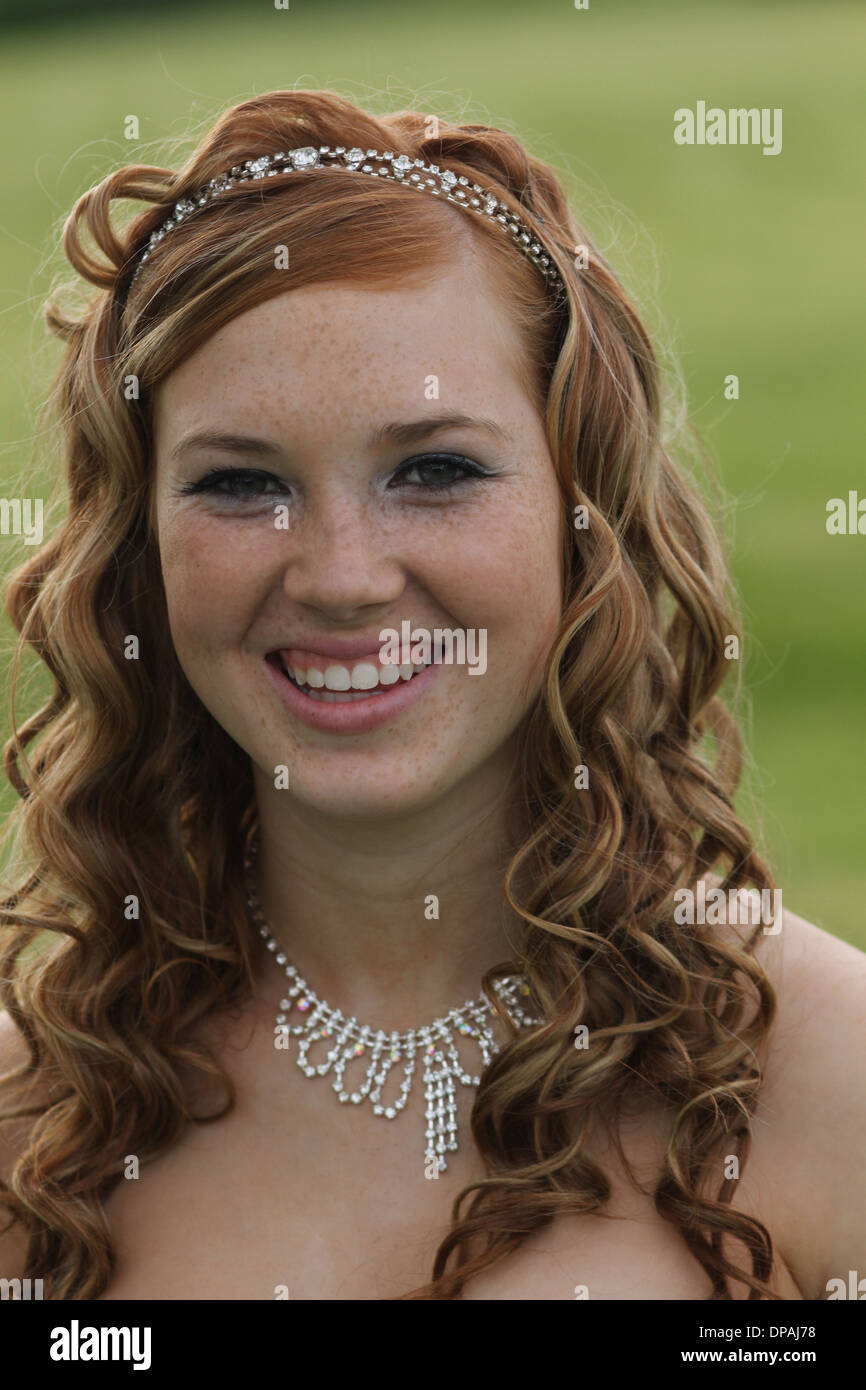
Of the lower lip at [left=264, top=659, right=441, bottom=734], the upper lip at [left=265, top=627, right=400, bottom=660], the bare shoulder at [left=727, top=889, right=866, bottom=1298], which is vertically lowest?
the bare shoulder at [left=727, top=889, right=866, bottom=1298]

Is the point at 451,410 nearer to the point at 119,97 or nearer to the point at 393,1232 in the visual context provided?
the point at 393,1232

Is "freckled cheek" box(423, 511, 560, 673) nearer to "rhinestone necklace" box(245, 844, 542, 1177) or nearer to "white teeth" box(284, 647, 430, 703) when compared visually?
"white teeth" box(284, 647, 430, 703)

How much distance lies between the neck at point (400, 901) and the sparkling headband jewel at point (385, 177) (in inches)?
36.4

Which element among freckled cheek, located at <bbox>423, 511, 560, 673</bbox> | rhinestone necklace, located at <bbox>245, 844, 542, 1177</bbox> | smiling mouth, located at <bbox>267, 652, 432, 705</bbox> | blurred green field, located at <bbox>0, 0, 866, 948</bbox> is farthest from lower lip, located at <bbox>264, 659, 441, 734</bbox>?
blurred green field, located at <bbox>0, 0, 866, 948</bbox>

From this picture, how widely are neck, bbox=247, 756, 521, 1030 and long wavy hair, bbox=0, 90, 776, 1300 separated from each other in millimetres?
81

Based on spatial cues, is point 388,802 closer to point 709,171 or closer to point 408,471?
point 408,471

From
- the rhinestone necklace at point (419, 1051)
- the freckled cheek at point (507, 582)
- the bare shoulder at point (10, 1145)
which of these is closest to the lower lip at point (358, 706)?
the freckled cheek at point (507, 582)

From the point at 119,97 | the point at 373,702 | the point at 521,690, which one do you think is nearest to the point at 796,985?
the point at 521,690

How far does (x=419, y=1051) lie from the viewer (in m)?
2.82

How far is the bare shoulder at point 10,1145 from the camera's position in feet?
9.11

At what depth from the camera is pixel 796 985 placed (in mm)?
2764

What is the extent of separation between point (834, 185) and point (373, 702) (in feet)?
41.3

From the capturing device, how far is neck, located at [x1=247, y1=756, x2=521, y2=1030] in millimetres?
2762

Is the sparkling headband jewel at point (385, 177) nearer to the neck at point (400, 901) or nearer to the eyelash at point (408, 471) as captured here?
the eyelash at point (408, 471)
